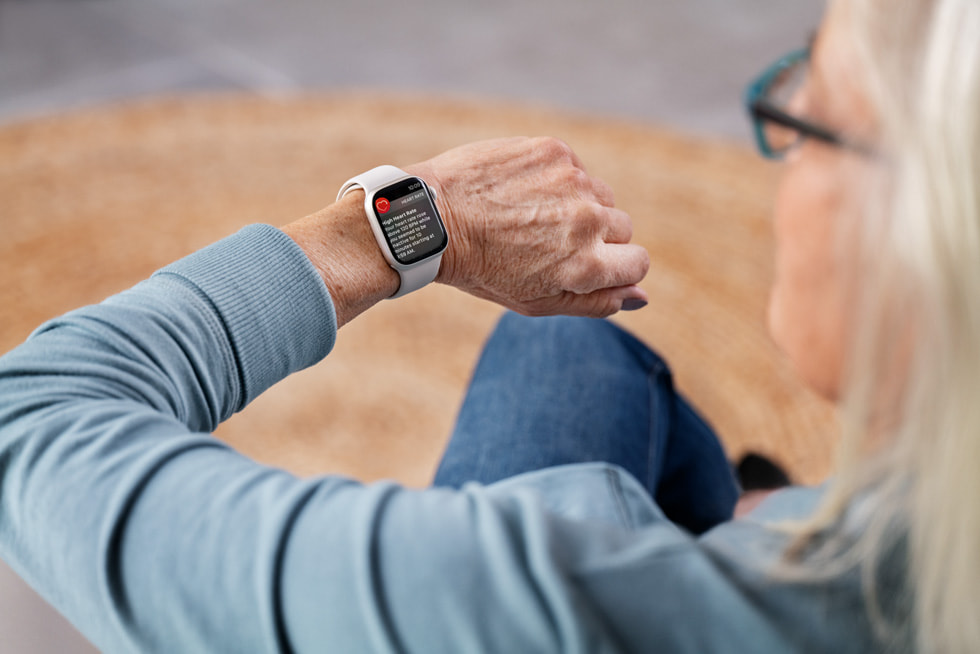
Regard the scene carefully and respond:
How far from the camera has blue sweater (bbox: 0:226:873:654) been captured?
0.41m

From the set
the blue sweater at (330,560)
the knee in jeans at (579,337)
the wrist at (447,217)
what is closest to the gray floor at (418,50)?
the knee in jeans at (579,337)

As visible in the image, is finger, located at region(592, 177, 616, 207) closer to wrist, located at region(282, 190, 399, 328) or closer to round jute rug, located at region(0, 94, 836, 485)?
wrist, located at region(282, 190, 399, 328)

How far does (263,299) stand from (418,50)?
1.67 m

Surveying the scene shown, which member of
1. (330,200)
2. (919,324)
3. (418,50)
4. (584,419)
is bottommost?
(584,419)

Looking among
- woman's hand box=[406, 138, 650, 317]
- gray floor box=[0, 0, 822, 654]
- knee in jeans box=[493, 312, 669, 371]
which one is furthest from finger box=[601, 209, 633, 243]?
gray floor box=[0, 0, 822, 654]

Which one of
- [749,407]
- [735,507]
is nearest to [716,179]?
[749,407]

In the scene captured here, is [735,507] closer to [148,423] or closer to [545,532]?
[545,532]

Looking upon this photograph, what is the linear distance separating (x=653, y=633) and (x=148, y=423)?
1.09 ft

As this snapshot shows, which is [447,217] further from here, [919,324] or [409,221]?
[919,324]

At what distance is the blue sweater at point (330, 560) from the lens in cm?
41

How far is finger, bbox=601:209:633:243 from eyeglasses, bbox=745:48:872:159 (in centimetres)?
26

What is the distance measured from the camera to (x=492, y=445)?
82 cm

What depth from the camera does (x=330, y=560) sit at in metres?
0.42

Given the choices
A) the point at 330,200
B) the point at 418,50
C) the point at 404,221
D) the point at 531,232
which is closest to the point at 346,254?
the point at 404,221
